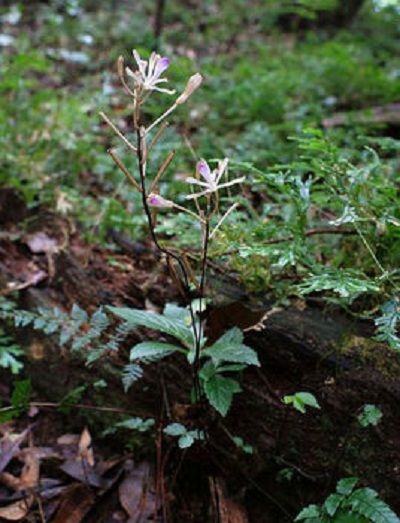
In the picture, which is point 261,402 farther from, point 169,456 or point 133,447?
point 133,447

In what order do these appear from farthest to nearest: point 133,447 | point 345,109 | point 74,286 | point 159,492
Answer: point 345,109
point 74,286
point 133,447
point 159,492

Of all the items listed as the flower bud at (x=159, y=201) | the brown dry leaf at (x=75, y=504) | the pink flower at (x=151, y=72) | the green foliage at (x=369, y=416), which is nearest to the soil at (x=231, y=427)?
the brown dry leaf at (x=75, y=504)

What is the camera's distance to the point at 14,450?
213 centimetres

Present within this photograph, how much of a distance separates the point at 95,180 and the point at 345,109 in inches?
92.5

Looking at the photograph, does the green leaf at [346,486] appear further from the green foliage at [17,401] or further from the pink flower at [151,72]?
the pink flower at [151,72]

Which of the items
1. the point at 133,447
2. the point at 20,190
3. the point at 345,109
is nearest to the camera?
the point at 133,447

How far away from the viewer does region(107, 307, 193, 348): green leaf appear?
1631 millimetres

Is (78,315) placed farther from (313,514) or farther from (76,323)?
(313,514)

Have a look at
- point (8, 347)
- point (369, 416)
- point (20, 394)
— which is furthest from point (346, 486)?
point (8, 347)

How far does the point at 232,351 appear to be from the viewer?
1657mm

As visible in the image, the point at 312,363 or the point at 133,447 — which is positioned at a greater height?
the point at 312,363

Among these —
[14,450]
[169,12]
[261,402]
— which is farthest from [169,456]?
[169,12]

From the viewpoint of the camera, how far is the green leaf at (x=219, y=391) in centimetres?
161

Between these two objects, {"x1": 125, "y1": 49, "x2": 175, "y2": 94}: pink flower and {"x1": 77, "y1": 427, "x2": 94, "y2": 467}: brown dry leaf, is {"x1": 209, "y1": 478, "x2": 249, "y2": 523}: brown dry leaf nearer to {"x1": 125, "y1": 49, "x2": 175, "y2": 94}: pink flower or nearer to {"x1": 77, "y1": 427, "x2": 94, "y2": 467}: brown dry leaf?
{"x1": 77, "y1": 427, "x2": 94, "y2": 467}: brown dry leaf
